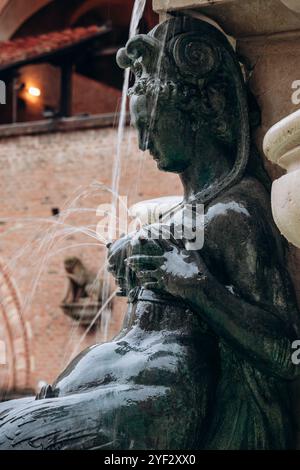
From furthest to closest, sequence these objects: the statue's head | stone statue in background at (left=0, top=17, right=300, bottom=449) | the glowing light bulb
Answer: the glowing light bulb < the statue's head < stone statue in background at (left=0, top=17, right=300, bottom=449)

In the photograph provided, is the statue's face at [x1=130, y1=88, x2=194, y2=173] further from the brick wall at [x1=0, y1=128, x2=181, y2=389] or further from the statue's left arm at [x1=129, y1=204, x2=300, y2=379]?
the brick wall at [x1=0, y1=128, x2=181, y2=389]

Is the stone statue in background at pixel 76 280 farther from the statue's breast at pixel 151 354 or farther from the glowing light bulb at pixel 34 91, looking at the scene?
the statue's breast at pixel 151 354

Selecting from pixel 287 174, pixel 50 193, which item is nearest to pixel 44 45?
pixel 50 193

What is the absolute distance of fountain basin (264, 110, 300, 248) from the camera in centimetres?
301

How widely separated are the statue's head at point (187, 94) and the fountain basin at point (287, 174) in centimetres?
52

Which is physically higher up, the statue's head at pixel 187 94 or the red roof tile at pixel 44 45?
the red roof tile at pixel 44 45

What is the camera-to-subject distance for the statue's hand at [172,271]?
132 inches

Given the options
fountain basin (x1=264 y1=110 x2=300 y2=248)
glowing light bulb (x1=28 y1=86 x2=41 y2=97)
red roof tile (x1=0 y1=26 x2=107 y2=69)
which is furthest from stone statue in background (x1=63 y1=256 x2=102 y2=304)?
fountain basin (x1=264 y1=110 x2=300 y2=248)

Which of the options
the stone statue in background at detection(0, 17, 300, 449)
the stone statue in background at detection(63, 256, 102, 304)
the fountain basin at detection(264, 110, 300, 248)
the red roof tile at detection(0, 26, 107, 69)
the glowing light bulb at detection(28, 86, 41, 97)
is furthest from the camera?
the glowing light bulb at detection(28, 86, 41, 97)

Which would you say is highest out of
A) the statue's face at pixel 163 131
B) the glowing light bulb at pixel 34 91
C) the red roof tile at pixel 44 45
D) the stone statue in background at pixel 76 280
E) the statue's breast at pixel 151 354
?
the glowing light bulb at pixel 34 91

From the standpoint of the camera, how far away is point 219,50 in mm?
3641

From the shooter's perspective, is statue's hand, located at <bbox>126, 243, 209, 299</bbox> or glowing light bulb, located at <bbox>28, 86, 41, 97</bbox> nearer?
statue's hand, located at <bbox>126, 243, 209, 299</bbox>

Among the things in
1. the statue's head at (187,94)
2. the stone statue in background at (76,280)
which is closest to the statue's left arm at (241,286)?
the statue's head at (187,94)

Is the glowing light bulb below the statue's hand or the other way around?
the other way around
